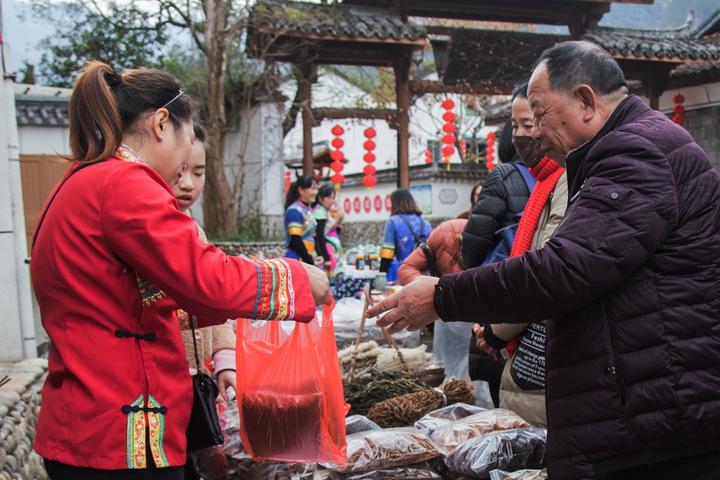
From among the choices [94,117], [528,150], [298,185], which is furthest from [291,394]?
[298,185]

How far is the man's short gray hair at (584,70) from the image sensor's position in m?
2.00

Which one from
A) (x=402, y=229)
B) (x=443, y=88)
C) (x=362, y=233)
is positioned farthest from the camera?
(x=362, y=233)

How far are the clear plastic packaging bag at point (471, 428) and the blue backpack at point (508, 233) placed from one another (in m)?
0.85

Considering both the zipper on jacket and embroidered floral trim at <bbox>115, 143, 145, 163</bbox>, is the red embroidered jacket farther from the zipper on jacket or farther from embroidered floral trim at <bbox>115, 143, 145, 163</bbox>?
the zipper on jacket

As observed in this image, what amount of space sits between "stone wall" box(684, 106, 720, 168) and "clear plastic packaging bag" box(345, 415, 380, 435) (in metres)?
11.1

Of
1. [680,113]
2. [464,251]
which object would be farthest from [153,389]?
[680,113]

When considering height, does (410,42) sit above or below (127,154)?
above

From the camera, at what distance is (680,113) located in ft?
42.0

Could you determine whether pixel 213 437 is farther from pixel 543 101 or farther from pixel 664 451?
pixel 543 101

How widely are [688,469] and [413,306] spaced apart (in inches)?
35.1

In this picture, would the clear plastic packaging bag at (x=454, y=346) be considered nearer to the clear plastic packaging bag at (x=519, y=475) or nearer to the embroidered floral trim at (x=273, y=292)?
the clear plastic packaging bag at (x=519, y=475)

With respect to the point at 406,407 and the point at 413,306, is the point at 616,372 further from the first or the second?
the point at 406,407

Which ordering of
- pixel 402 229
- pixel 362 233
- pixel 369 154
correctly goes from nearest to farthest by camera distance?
pixel 402 229, pixel 369 154, pixel 362 233

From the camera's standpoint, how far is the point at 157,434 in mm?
1856
